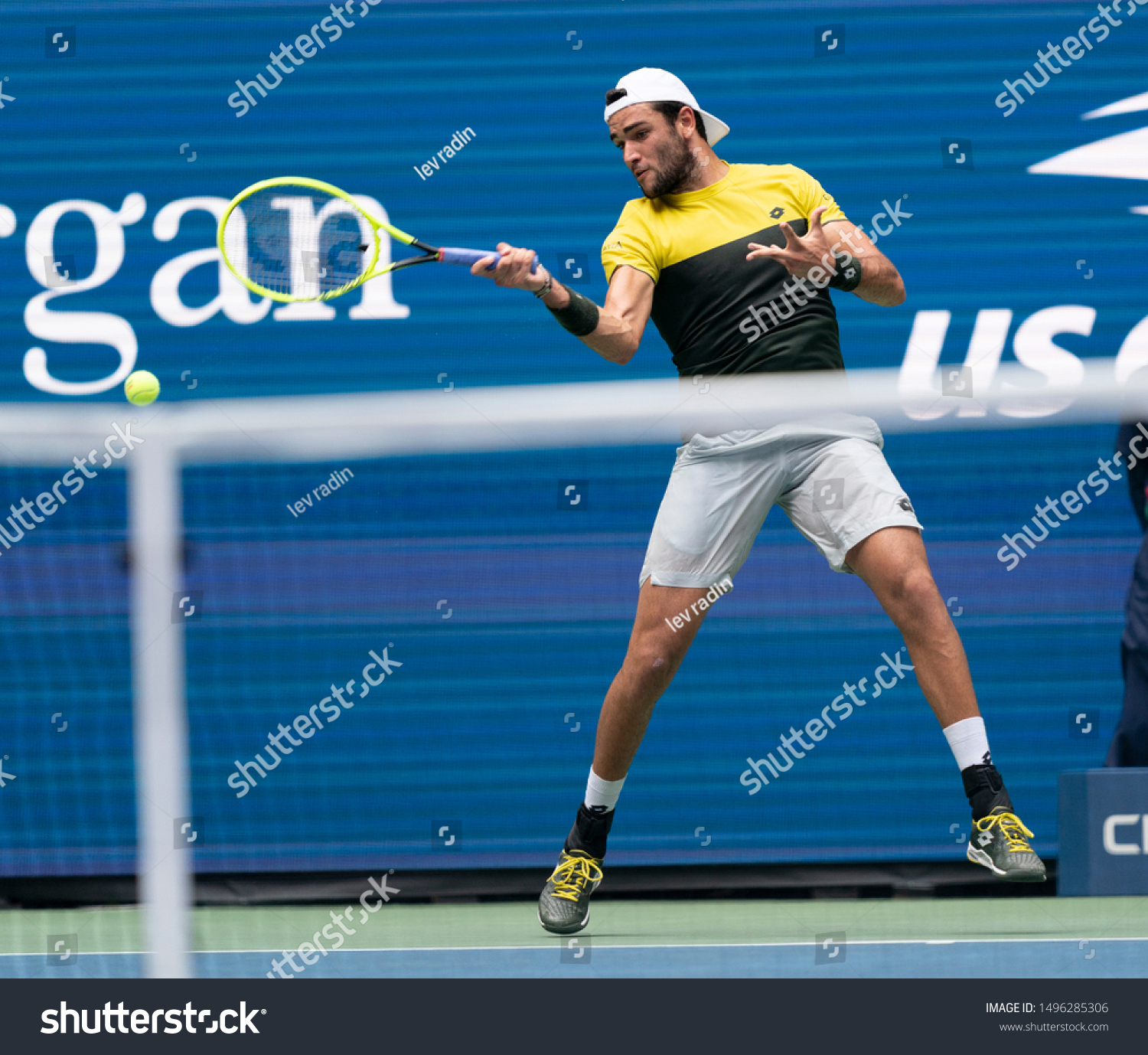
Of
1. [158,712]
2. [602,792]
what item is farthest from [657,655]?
[158,712]

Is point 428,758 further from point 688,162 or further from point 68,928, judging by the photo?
point 688,162

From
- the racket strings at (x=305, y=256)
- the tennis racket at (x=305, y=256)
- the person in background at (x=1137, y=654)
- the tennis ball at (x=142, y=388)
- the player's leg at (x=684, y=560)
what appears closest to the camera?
the player's leg at (x=684, y=560)

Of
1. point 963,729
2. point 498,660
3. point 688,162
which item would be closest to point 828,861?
point 963,729

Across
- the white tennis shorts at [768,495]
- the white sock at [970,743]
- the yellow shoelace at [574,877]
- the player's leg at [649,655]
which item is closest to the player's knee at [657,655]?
the player's leg at [649,655]

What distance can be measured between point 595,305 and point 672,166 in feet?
1.81

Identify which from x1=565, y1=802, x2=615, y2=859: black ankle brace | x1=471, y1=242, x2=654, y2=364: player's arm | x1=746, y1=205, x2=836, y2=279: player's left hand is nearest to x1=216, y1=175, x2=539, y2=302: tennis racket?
x1=471, y1=242, x2=654, y2=364: player's arm

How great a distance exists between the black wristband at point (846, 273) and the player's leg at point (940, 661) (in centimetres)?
64

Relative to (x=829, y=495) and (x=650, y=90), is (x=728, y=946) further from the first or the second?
(x=650, y=90)

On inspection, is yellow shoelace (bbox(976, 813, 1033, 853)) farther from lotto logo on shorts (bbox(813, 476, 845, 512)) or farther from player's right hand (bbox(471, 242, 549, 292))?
player's right hand (bbox(471, 242, 549, 292))

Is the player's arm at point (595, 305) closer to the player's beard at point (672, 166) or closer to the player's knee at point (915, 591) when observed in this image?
the player's beard at point (672, 166)

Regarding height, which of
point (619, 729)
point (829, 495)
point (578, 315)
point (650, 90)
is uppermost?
point (650, 90)

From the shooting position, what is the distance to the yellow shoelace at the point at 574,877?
3686 mm

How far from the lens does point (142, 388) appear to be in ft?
16.6
